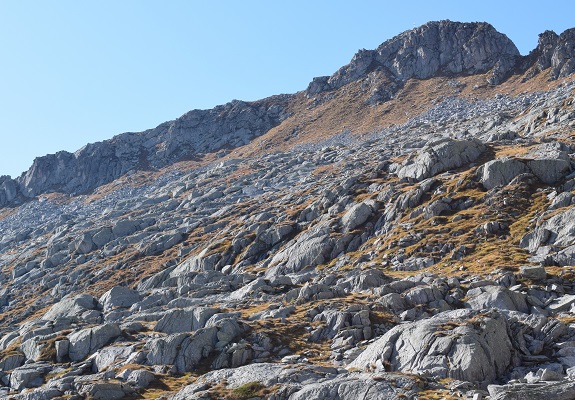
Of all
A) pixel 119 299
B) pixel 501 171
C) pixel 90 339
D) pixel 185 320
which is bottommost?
pixel 185 320

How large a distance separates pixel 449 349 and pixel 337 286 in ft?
79.7

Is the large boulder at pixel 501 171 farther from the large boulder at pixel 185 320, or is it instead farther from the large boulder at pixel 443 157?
the large boulder at pixel 185 320

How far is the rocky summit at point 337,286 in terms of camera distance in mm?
30312

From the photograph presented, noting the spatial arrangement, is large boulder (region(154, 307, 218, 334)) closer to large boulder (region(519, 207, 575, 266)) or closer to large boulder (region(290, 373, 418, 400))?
large boulder (region(290, 373, 418, 400))

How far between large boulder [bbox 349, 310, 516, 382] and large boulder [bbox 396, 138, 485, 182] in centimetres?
5131

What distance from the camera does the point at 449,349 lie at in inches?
1164

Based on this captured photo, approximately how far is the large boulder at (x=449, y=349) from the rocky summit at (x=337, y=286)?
0.39ft

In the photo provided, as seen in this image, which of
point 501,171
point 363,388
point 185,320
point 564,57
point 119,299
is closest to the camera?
point 363,388

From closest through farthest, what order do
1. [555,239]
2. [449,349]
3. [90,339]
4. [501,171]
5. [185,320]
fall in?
[449,349] → [90,339] → [185,320] → [555,239] → [501,171]

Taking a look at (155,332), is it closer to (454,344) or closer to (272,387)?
(272,387)

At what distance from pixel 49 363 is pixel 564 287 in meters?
45.6

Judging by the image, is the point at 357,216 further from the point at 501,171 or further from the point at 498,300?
the point at 498,300

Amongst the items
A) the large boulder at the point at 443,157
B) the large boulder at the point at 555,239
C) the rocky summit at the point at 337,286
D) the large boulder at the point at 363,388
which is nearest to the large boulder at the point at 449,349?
the rocky summit at the point at 337,286

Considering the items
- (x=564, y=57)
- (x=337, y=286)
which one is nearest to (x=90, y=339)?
(x=337, y=286)
